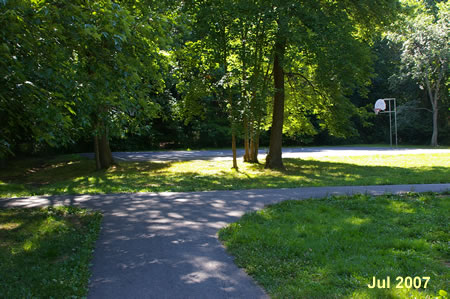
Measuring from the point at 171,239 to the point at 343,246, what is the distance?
2.83 metres

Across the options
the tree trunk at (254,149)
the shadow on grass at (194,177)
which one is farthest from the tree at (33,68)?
the tree trunk at (254,149)

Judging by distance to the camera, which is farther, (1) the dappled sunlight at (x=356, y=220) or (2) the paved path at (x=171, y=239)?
(1) the dappled sunlight at (x=356, y=220)

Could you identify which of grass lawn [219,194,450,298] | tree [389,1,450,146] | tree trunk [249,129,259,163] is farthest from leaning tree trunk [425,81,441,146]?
grass lawn [219,194,450,298]

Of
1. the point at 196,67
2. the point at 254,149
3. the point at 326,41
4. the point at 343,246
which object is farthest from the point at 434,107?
the point at 343,246

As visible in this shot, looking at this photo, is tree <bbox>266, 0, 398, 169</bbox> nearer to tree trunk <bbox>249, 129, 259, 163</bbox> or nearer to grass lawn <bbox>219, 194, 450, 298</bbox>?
tree trunk <bbox>249, 129, 259, 163</bbox>

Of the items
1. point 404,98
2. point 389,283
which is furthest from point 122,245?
point 404,98

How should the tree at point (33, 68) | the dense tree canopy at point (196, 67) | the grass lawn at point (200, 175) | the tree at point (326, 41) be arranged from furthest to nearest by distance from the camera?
the tree at point (326, 41) → the grass lawn at point (200, 175) → the dense tree canopy at point (196, 67) → the tree at point (33, 68)

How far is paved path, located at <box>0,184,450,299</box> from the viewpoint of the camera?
459 centimetres

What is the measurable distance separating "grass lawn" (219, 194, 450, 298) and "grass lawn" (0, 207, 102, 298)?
7.35 ft

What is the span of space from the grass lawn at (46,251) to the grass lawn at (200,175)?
377 cm

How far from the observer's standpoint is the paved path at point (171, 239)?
15.1 feet

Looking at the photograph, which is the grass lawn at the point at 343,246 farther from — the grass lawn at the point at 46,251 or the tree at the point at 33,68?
the tree at the point at 33,68

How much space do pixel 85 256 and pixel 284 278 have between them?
3001 millimetres

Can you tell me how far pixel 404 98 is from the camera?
4350 centimetres
